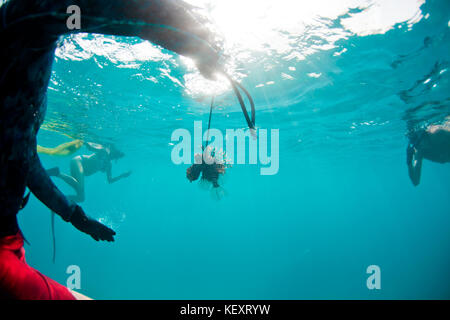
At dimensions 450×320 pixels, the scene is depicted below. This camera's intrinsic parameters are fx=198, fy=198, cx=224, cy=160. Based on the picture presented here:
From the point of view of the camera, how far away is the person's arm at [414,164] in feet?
35.1

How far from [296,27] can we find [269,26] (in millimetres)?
1073

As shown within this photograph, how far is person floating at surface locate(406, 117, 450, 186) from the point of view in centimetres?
1067

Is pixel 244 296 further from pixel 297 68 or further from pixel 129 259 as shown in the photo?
pixel 297 68

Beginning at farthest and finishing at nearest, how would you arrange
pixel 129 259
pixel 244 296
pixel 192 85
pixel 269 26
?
pixel 129 259
pixel 244 296
pixel 192 85
pixel 269 26

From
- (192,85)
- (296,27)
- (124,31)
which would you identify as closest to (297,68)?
(296,27)

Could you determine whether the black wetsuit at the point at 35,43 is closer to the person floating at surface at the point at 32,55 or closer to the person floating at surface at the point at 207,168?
the person floating at surface at the point at 32,55

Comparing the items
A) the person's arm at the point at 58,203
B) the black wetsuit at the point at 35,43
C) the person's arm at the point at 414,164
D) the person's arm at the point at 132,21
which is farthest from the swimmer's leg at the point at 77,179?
the person's arm at the point at 414,164

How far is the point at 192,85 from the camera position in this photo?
11867 mm

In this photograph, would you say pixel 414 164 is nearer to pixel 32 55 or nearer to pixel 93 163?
pixel 32 55

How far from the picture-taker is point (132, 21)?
1.62 meters

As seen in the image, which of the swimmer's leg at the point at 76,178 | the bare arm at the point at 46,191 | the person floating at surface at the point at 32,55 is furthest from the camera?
the swimmer's leg at the point at 76,178

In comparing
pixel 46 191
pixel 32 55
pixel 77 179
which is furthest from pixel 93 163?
pixel 32 55

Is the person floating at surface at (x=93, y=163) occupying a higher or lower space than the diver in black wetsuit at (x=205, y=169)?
higher
